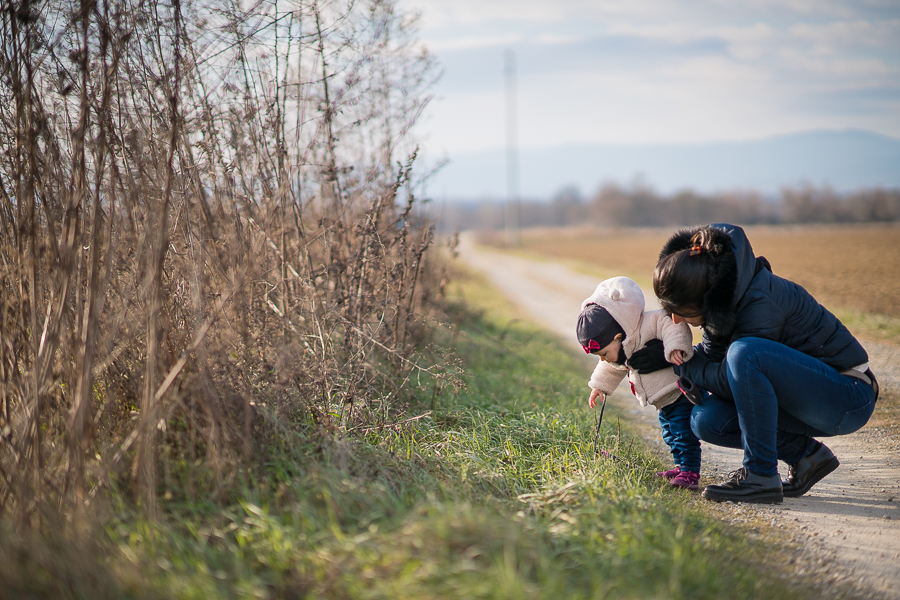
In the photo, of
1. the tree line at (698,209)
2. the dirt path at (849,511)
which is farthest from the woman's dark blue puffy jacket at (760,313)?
the tree line at (698,209)

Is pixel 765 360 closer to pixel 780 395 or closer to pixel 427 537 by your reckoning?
pixel 780 395

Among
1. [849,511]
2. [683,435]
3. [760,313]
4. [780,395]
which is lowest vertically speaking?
[849,511]

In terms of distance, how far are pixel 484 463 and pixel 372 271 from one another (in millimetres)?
1739

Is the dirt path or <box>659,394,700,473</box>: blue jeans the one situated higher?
<box>659,394,700,473</box>: blue jeans

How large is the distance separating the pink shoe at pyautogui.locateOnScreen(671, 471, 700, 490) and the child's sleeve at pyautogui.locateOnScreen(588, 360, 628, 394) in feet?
1.81

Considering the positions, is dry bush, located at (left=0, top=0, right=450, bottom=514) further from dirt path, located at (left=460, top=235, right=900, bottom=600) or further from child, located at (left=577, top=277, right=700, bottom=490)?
dirt path, located at (left=460, top=235, right=900, bottom=600)

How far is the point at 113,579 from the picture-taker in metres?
1.78

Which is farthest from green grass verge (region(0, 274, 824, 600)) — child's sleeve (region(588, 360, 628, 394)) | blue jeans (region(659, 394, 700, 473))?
child's sleeve (region(588, 360, 628, 394))

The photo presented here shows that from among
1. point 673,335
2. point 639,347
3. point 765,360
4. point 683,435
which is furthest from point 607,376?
point 765,360

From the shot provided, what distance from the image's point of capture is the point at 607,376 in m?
3.07

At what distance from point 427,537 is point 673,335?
1697 millimetres

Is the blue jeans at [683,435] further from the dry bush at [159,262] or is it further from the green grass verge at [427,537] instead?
the dry bush at [159,262]

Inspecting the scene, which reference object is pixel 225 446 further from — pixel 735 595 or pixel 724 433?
pixel 724 433

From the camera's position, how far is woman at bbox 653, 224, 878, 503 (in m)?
2.67
